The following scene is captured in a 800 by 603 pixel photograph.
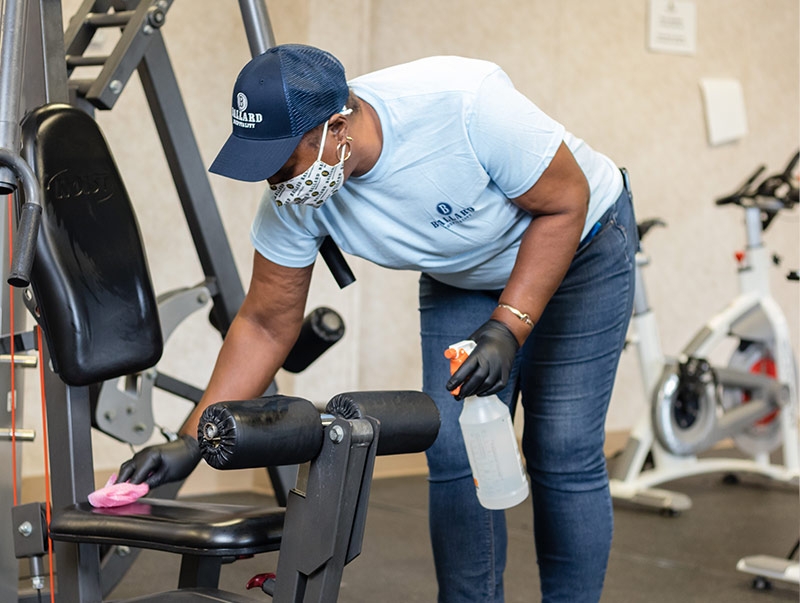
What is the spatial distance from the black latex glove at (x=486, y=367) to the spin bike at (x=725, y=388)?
1.94m

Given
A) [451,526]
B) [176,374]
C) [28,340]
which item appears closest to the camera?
[451,526]

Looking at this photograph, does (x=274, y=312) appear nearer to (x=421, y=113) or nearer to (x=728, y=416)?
(x=421, y=113)

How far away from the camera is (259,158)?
1250mm

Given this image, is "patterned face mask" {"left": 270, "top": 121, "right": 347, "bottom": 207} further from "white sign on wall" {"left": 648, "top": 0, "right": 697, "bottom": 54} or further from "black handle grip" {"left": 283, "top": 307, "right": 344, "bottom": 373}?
"white sign on wall" {"left": 648, "top": 0, "right": 697, "bottom": 54}

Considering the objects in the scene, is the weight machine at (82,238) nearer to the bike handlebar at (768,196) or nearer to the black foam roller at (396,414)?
the black foam roller at (396,414)

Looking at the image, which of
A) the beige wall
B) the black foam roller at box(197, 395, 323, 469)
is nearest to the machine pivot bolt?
the black foam roller at box(197, 395, 323, 469)

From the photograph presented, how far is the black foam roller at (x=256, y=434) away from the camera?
1.06m

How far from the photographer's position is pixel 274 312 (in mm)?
1546

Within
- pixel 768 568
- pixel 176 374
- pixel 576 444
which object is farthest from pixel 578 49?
pixel 576 444

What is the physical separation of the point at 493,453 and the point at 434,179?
390mm

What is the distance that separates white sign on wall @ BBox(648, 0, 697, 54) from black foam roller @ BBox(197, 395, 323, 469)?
3.64 m

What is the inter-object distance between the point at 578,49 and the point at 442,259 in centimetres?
284

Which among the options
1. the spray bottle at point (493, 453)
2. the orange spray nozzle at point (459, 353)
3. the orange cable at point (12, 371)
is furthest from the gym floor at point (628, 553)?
the orange spray nozzle at point (459, 353)

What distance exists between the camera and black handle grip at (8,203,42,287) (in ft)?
3.67
